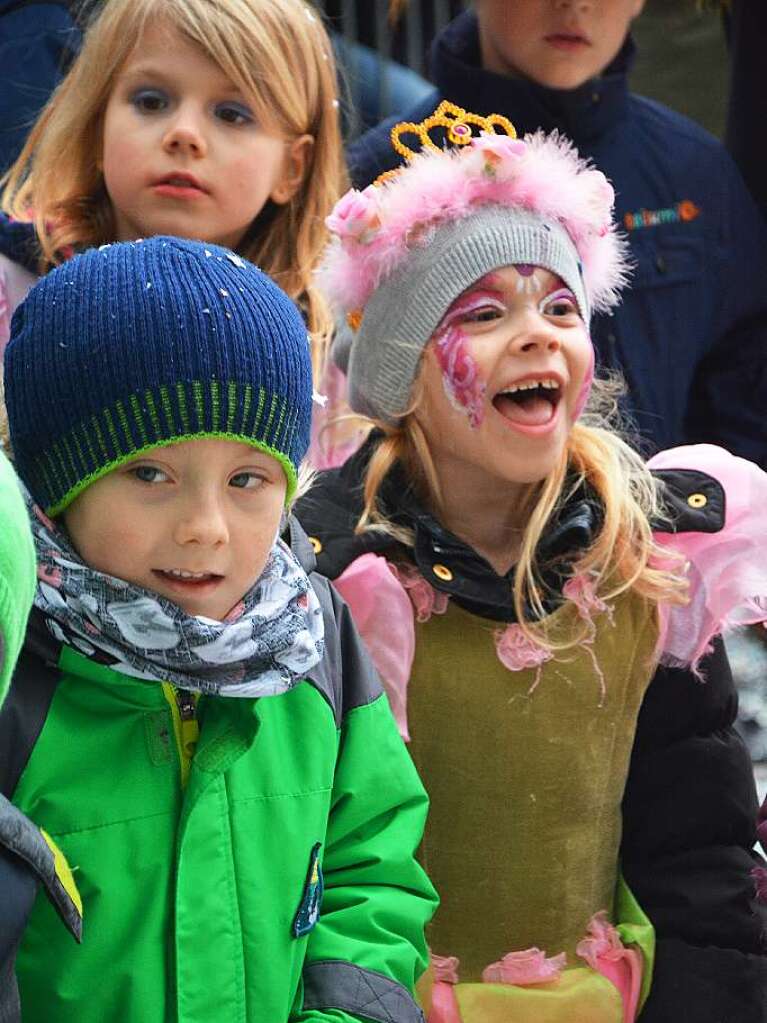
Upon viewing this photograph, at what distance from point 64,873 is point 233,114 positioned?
165cm

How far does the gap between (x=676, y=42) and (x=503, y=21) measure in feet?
11.7

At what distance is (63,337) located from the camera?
2.04 metres

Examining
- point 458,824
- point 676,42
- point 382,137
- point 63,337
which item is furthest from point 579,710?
Answer: point 676,42

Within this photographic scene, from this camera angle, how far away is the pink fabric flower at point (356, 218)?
8.80 ft

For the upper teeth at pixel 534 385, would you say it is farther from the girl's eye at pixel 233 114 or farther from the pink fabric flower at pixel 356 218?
the girl's eye at pixel 233 114

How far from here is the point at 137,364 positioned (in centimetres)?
202

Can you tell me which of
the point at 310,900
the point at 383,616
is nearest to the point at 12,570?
the point at 310,900

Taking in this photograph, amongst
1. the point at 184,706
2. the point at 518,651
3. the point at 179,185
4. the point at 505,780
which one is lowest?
the point at 505,780

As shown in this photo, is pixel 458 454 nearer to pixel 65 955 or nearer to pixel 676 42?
pixel 65 955

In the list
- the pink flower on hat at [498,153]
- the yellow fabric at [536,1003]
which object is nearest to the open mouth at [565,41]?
the pink flower on hat at [498,153]

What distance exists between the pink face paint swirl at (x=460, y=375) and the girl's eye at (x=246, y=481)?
61 centimetres

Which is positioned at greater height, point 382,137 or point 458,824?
point 382,137

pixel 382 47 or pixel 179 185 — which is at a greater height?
pixel 179 185

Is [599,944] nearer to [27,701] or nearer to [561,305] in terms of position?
[561,305]
